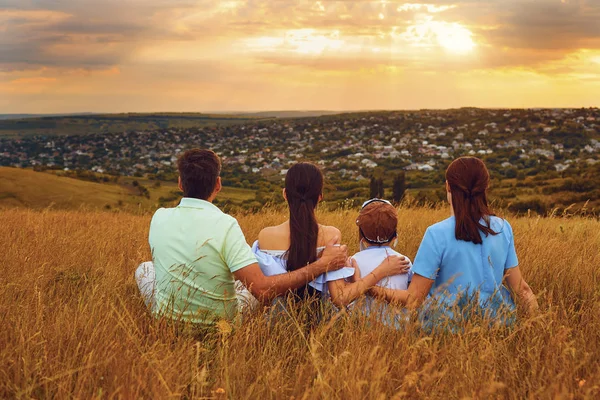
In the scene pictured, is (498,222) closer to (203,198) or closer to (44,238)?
(203,198)

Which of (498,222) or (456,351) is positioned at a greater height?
(498,222)

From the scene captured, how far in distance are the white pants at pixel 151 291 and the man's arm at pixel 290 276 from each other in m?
0.15

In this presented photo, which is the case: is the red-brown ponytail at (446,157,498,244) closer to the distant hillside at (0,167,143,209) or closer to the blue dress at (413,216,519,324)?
the blue dress at (413,216,519,324)

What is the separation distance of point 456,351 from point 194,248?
5.33 ft

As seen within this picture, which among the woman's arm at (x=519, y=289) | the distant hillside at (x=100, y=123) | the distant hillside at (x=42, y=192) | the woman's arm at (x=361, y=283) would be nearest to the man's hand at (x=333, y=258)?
the woman's arm at (x=361, y=283)

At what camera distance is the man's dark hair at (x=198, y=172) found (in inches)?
131

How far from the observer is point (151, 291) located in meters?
3.79

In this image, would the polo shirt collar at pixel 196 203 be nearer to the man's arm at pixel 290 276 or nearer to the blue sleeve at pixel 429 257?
the man's arm at pixel 290 276

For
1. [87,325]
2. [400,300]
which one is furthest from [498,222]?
[87,325]

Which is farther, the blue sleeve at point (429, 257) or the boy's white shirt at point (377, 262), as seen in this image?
the boy's white shirt at point (377, 262)

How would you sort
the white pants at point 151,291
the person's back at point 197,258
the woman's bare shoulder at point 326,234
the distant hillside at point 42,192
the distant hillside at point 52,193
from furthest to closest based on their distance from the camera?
the distant hillside at point 42,192
the distant hillside at point 52,193
the woman's bare shoulder at point 326,234
the white pants at point 151,291
the person's back at point 197,258

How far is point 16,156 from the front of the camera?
382ft

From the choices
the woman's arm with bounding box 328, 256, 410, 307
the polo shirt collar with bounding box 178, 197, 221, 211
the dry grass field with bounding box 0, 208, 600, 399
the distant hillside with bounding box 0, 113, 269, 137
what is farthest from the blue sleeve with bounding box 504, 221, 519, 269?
the distant hillside with bounding box 0, 113, 269, 137

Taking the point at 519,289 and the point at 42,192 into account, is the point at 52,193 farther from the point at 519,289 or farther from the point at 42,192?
the point at 519,289
